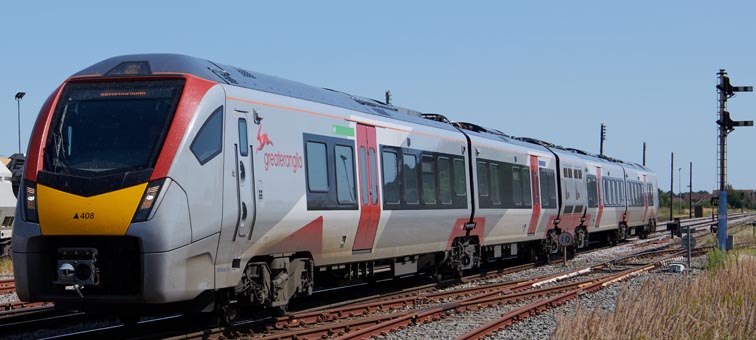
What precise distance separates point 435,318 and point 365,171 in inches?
90.4

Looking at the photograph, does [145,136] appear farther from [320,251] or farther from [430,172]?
[430,172]

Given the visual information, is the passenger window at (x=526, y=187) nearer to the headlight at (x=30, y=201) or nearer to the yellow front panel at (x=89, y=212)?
the yellow front panel at (x=89, y=212)

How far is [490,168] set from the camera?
18.4 m

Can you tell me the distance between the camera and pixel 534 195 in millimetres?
21312

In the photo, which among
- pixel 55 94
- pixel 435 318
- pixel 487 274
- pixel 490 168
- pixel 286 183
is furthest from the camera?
pixel 487 274

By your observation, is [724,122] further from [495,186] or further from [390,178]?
[390,178]

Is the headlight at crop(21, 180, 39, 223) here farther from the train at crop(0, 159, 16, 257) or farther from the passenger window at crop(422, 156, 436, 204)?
the train at crop(0, 159, 16, 257)

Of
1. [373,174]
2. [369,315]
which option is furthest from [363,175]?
[369,315]

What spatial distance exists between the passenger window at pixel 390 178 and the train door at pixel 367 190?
30cm

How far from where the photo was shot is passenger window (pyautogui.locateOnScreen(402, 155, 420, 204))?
1452 centimetres

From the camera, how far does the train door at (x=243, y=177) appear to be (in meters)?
10.1

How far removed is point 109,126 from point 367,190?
456 cm

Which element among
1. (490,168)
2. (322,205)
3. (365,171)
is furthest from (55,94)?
(490,168)

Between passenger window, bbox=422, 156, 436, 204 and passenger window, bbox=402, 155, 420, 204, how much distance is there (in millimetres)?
396
